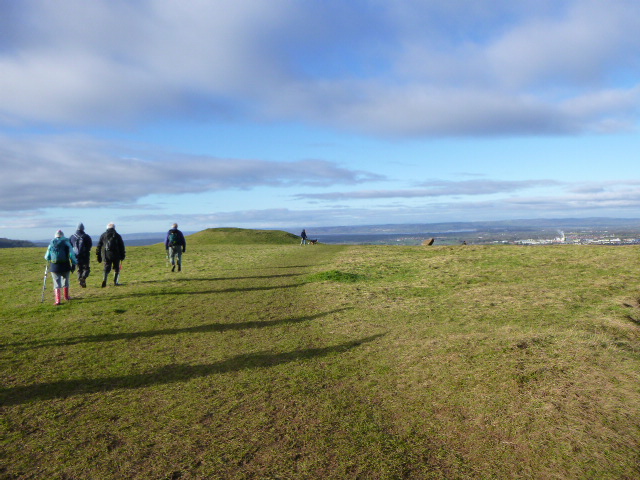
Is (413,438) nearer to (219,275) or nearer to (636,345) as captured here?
(636,345)

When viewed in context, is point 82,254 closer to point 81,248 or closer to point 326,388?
point 81,248

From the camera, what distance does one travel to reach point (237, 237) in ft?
218

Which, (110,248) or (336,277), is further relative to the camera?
(336,277)

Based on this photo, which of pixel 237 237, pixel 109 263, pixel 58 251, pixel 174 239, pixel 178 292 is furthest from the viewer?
pixel 237 237

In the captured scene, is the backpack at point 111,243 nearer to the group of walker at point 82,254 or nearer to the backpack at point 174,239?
the group of walker at point 82,254

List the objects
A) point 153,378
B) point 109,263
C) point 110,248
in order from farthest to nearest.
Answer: point 109,263, point 110,248, point 153,378

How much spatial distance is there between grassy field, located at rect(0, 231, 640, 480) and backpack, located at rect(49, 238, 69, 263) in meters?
1.75

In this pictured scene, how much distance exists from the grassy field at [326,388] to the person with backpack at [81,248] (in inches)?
134

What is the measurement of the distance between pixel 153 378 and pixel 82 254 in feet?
40.0

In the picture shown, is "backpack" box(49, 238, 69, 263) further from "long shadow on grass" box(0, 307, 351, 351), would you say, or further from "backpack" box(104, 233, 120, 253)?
"long shadow on grass" box(0, 307, 351, 351)

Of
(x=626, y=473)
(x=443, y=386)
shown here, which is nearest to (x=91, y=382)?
(x=443, y=386)

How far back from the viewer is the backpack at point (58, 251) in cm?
1420

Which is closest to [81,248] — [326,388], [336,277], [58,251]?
[58,251]

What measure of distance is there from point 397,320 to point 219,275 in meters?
13.1
